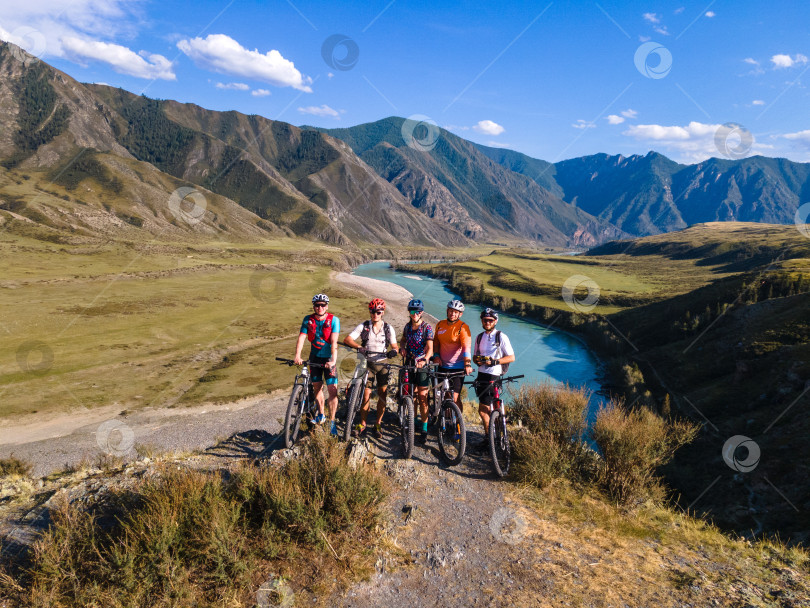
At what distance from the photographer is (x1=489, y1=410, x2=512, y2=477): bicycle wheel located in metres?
8.43

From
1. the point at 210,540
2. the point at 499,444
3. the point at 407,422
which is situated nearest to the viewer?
the point at 210,540

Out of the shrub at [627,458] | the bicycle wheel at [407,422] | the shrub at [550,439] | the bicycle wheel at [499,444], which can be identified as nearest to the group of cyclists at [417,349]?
the bicycle wheel at [499,444]

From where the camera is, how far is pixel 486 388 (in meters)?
8.88

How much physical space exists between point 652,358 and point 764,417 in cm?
2579

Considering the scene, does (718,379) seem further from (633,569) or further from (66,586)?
(66,586)

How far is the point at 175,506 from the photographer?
5496 millimetres

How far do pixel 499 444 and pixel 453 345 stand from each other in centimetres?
264

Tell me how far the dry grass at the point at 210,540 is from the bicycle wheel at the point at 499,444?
2730 millimetres

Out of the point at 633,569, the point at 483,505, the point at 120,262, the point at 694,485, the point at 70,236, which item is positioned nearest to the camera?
the point at 633,569

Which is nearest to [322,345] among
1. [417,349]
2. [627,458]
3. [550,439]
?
[417,349]

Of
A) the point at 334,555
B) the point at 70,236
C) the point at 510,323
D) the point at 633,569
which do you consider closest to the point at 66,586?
the point at 334,555

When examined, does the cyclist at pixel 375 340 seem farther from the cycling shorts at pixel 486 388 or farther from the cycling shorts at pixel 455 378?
the cycling shorts at pixel 486 388

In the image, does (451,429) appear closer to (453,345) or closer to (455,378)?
(455,378)

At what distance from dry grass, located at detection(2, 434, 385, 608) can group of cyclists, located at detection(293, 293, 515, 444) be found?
2467 millimetres
